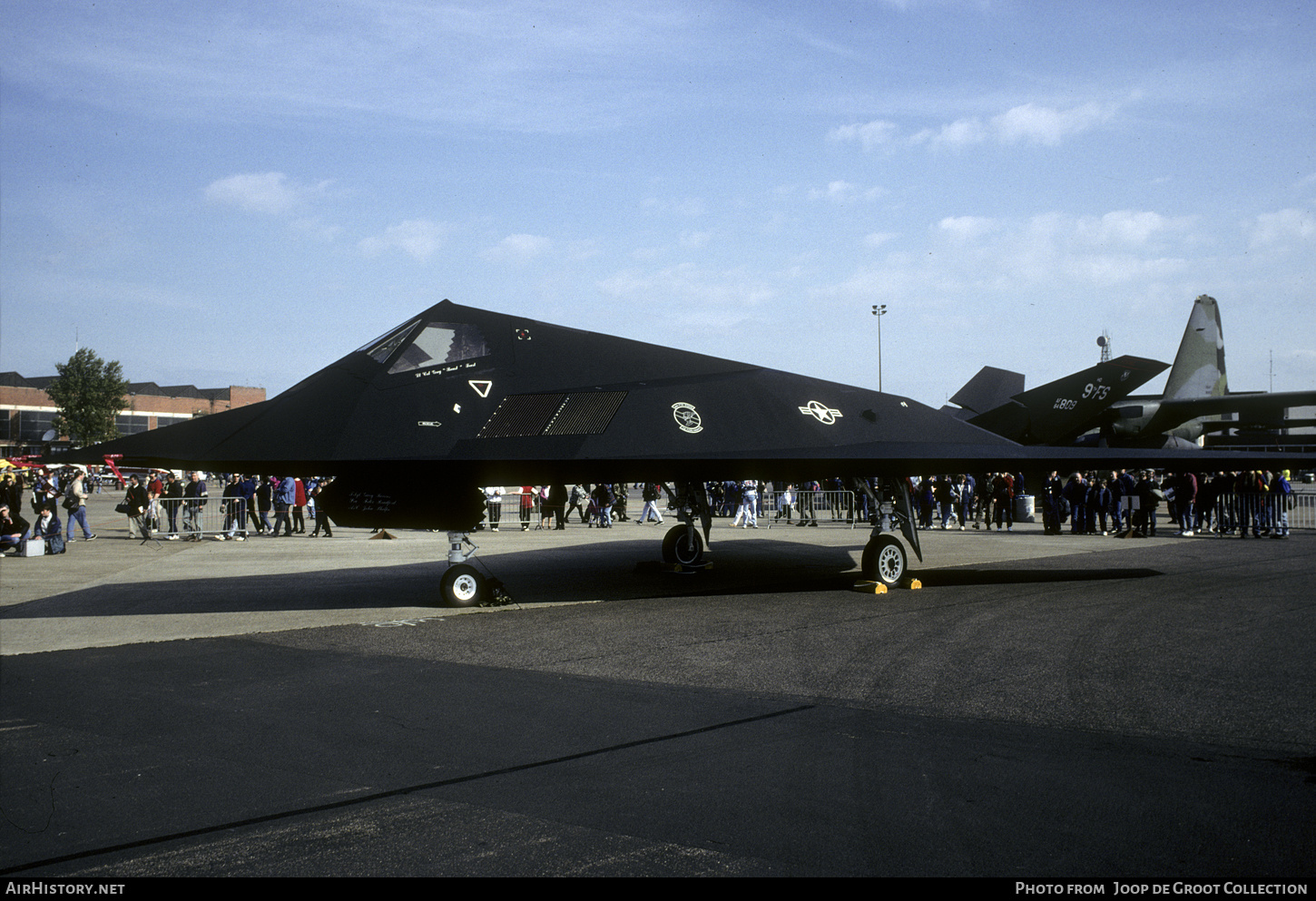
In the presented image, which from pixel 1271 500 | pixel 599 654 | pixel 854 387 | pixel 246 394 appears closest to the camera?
pixel 599 654

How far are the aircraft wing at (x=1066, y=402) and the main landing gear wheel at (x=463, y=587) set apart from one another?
18.9 metres

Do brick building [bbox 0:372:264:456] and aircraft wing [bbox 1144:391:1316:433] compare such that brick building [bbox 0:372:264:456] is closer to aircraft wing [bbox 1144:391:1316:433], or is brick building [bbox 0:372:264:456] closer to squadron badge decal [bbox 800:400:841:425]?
aircraft wing [bbox 1144:391:1316:433]

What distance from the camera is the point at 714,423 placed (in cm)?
1082

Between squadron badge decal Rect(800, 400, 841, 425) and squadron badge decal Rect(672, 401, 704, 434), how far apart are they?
5.42 ft

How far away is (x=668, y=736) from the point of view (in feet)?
16.7

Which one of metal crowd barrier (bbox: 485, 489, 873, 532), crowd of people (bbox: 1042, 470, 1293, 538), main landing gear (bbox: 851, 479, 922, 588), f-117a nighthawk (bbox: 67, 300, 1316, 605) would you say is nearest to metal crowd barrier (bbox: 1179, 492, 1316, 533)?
crowd of people (bbox: 1042, 470, 1293, 538)

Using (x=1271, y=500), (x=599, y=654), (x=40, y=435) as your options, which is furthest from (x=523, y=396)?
(x=40, y=435)

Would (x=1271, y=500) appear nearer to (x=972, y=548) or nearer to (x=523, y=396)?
(x=972, y=548)

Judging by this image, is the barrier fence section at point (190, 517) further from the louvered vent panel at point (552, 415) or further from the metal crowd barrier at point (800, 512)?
the louvered vent panel at point (552, 415)

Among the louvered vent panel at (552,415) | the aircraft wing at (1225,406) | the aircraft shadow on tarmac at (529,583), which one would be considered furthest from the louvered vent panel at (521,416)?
the aircraft wing at (1225,406)

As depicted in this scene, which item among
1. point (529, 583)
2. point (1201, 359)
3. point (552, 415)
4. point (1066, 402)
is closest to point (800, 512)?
point (1066, 402)

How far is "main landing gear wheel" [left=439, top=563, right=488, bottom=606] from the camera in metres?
10.4

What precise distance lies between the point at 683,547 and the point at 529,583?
114 inches
